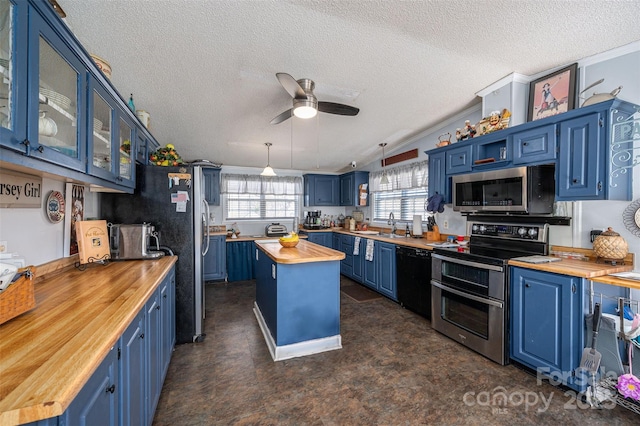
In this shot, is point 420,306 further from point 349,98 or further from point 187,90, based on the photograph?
point 187,90

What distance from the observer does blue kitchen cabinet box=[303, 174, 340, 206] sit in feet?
19.9

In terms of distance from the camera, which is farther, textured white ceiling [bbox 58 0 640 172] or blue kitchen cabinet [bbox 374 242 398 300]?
blue kitchen cabinet [bbox 374 242 398 300]

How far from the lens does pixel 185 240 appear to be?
262 cm

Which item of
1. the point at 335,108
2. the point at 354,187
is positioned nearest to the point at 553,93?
the point at 335,108

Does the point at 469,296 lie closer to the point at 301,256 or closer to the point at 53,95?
the point at 301,256

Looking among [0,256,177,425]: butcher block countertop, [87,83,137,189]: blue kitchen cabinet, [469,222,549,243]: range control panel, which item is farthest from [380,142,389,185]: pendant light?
[0,256,177,425]: butcher block countertop

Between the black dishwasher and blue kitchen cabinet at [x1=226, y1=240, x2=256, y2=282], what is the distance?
8.95 feet

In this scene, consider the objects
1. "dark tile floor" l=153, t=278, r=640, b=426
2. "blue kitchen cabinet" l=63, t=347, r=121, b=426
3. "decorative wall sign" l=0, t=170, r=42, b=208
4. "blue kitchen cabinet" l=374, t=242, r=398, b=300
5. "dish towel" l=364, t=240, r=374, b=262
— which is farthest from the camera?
"dish towel" l=364, t=240, r=374, b=262

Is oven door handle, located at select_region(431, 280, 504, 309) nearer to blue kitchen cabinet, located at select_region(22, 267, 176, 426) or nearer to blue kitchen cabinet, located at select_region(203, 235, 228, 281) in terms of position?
blue kitchen cabinet, located at select_region(22, 267, 176, 426)

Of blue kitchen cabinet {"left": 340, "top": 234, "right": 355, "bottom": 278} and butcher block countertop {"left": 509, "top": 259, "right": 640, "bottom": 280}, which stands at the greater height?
butcher block countertop {"left": 509, "top": 259, "right": 640, "bottom": 280}

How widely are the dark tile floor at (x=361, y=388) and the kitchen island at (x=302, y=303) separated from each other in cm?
11

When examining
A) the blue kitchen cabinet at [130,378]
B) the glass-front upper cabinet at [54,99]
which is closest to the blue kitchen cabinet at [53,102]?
the glass-front upper cabinet at [54,99]

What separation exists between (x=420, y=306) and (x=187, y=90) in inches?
139

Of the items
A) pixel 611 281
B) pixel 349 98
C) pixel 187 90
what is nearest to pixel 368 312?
pixel 611 281
